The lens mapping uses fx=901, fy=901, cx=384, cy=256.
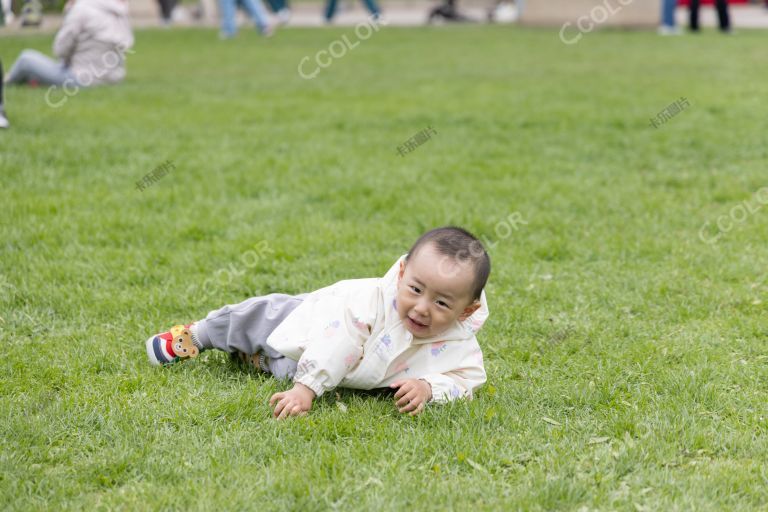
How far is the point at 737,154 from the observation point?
25.1 feet

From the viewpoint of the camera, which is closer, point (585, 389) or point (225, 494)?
point (225, 494)

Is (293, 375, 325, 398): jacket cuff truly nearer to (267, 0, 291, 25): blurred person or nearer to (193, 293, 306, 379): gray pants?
(193, 293, 306, 379): gray pants

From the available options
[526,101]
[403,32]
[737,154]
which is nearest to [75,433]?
[737,154]

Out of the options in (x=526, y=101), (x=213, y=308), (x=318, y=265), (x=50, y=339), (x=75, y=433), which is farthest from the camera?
(x=526, y=101)

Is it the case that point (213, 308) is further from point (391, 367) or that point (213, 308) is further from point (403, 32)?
point (403, 32)

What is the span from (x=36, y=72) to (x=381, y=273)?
23.3 ft

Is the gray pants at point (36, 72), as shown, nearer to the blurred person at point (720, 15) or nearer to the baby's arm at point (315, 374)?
the baby's arm at point (315, 374)

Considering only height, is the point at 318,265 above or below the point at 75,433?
below

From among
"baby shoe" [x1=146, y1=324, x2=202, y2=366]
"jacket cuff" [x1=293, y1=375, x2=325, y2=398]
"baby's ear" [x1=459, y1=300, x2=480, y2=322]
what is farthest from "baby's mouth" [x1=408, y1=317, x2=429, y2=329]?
"baby shoe" [x1=146, y1=324, x2=202, y2=366]

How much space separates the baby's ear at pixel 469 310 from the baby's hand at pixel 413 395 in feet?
1.00

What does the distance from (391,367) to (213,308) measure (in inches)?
54.6

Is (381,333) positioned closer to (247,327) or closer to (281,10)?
(247,327)

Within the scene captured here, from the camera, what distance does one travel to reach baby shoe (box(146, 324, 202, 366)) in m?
3.85

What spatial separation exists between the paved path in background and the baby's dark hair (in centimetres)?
1608
